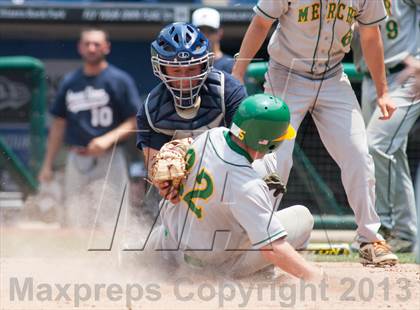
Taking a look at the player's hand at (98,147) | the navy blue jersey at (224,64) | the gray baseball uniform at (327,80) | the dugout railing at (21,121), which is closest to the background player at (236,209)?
the gray baseball uniform at (327,80)

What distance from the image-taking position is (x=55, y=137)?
8.76 m

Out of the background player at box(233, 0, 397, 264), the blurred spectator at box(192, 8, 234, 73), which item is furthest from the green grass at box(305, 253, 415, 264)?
the blurred spectator at box(192, 8, 234, 73)

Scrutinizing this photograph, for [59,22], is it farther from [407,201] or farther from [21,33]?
[407,201]

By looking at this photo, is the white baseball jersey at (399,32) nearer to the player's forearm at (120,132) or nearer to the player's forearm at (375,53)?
the player's forearm at (375,53)

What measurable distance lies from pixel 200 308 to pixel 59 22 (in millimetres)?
6562

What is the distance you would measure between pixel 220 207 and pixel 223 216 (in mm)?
99

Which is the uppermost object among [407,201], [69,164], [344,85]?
[344,85]

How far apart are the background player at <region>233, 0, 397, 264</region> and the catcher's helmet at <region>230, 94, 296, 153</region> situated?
35.8 inches

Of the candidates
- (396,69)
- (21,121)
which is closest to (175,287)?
(396,69)

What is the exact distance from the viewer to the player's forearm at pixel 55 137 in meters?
8.73

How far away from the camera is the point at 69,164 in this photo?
8.51 m

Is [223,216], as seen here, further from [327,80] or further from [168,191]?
[327,80]

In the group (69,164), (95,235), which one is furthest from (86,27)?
(95,235)

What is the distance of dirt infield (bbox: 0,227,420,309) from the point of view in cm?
440
